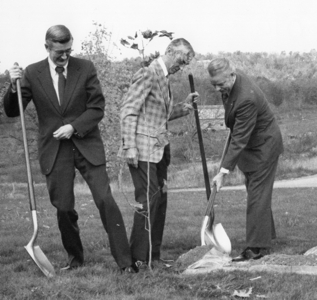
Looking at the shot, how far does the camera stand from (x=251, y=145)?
6.20 metres

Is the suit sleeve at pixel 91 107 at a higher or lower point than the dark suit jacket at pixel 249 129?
higher

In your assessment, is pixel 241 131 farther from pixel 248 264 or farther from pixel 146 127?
pixel 248 264

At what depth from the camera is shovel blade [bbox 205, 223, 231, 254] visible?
5.96m

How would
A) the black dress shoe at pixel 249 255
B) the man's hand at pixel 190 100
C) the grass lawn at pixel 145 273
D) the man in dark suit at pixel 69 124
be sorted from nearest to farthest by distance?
the grass lawn at pixel 145 273, the man in dark suit at pixel 69 124, the black dress shoe at pixel 249 255, the man's hand at pixel 190 100

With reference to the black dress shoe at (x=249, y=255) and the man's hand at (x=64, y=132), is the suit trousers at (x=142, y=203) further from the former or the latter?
the black dress shoe at (x=249, y=255)

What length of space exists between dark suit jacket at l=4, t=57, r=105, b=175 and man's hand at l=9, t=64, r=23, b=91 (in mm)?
84

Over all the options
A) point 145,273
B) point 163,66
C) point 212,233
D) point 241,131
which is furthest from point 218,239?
point 163,66

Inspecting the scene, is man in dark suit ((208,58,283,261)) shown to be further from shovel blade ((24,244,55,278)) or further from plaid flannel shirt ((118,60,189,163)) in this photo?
shovel blade ((24,244,55,278))

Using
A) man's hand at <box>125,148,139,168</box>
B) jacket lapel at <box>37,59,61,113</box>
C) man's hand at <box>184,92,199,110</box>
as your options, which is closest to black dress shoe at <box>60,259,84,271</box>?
man's hand at <box>125,148,139,168</box>

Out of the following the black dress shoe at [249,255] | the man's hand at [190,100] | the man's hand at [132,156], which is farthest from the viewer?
the man's hand at [190,100]

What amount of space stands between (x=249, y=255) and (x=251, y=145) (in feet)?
3.24

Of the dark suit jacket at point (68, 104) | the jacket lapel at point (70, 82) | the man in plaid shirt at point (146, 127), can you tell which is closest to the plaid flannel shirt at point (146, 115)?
the man in plaid shirt at point (146, 127)

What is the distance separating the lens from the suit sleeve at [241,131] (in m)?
5.91

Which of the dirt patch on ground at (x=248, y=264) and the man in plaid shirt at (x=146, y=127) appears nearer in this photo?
the dirt patch on ground at (x=248, y=264)
